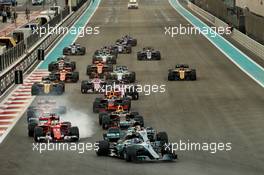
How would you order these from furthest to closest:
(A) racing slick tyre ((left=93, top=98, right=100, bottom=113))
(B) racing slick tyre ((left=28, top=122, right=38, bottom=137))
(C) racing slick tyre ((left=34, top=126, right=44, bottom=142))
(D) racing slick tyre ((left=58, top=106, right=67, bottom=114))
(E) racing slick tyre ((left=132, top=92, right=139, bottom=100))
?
(E) racing slick tyre ((left=132, top=92, right=139, bottom=100)) < (A) racing slick tyre ((left=93, top=98, right=100, bottom=113)) < (D) racing slick tyre ((left=58, top=106, right=67, bottom=114)) < (B) racing slick tyre ((left=28, top=122, right=38, bottom=137)) < (C) racing slick tyre ((left=34, top=126, right=44, bottom=142))

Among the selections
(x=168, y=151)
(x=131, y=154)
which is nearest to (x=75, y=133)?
(x=131, y=154)

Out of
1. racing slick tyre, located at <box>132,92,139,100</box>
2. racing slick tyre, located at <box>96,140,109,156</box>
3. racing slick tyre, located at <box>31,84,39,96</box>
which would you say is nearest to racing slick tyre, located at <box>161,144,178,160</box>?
racing slick tyre, located at <box>96,140,109,156</box>

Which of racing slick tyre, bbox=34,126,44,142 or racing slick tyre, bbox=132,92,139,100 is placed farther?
racing slick tyre, bbox=132,92,139,100

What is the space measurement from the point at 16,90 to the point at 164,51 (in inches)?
876

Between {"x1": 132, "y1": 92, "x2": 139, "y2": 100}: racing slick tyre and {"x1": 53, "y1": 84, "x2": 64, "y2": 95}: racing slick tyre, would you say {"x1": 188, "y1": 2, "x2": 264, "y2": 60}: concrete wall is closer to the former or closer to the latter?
{"x1": 132, "y1": 92, "x2": 139, "y2": 100}: racing slick tyre

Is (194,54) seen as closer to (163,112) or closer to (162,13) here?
(163,112)

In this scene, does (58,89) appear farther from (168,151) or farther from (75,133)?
(168,151)

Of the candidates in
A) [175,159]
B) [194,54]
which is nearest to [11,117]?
[175,159]

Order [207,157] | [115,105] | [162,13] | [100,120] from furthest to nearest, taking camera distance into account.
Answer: [162,13], [115,105], [100,120], [207,157]

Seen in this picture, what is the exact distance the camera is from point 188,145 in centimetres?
3002

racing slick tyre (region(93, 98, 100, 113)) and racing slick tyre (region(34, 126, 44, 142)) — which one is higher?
racing slick tyre (region(34, 126, 44, 142))

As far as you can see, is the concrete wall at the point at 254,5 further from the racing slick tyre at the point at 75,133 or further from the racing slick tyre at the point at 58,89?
the racing slick tyre at the point at 75,133

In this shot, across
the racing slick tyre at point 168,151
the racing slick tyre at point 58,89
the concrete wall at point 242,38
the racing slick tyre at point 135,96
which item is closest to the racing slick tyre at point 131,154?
the racing slick tyre at point 168,151

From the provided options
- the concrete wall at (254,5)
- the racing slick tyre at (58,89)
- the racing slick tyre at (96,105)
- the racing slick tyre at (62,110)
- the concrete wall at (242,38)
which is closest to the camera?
the racing slick tyre at (62,110)
